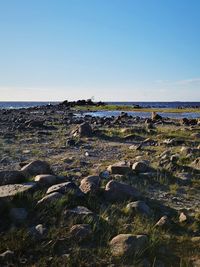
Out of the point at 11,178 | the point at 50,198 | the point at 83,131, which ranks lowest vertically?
the point at 83,131

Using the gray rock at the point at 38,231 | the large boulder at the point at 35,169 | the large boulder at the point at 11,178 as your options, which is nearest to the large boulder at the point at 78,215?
the gray rock at the point at 38,231

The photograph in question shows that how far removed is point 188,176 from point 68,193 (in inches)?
190

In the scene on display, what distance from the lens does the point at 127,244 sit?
20.9 ft

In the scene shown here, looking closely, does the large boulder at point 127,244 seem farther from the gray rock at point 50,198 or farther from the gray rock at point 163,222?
the gray rock at point 50,198

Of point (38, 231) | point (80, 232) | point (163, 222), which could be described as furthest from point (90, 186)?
point (38, 231)

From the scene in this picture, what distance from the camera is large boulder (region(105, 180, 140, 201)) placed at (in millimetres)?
8859

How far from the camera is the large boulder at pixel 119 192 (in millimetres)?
8859

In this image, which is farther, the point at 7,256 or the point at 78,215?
the point at 78,215

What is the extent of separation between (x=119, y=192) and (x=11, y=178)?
93.2 inches

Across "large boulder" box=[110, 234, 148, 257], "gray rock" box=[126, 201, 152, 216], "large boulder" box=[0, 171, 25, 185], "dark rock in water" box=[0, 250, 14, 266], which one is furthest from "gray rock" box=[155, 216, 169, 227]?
"large boulder" box=[0, 171, 25, 185]

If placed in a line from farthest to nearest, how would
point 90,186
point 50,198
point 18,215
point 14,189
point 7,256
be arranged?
1. point 90,186
2. point 14,189
3. point 50,198
4. point 18,215
5. point 7,256

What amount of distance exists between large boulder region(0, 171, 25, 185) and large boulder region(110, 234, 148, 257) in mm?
3189

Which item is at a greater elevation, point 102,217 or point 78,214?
point 78,214

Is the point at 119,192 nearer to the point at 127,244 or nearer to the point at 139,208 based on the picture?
the point at 139,208
